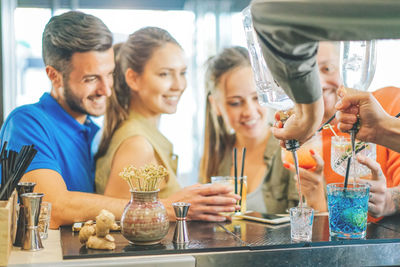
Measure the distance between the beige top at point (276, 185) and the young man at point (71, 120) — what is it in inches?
44.2

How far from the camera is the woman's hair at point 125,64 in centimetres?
301

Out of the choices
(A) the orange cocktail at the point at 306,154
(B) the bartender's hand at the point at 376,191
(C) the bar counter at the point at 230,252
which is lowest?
(C) the bar counter at the point at 230,252

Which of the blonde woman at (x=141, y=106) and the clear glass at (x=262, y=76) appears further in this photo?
the blonde woman at (x=141, y=106)

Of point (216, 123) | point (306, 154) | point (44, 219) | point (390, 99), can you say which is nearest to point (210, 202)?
point (306, 154)

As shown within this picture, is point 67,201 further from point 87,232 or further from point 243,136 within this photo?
point 243,136

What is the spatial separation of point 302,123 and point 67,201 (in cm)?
118

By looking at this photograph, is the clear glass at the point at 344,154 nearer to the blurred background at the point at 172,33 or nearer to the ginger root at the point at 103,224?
the ginger root at the point at 103,224

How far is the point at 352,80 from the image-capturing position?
145 centimetres

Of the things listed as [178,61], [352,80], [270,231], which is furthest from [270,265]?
[178,61]

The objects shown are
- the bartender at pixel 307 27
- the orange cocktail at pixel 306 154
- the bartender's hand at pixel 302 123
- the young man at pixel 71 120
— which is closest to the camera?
the bartender at pixel 307 27

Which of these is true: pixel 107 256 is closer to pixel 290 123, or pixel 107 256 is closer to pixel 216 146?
pixel 290 123

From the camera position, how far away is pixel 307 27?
0.91 m

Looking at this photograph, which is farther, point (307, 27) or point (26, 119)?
point (26, 119)

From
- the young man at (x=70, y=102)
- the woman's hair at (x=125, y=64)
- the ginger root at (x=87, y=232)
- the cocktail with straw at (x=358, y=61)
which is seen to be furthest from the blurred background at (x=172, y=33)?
the cocktail with straw at (x=358, y=61)
